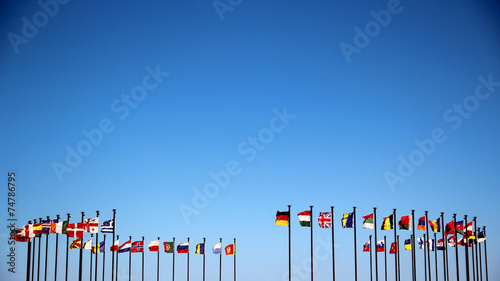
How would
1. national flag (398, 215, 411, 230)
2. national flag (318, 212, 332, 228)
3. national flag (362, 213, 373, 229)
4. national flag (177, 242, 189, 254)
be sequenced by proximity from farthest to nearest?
1. national flag (177, 242, 189, 254)
2. national flag (398, 215, 411, 230)
3. national flag (362, 213, 373, 229)
4. national flag (318, 212, 332, 228)

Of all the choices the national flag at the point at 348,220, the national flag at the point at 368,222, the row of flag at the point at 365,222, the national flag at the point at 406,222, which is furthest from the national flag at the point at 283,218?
the national flag at the point at 406,222

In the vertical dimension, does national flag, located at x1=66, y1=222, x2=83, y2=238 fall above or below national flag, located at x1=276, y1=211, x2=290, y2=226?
below

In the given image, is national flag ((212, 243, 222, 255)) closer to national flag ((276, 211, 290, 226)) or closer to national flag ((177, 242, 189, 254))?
national flag ((177, 242, 189, 254))

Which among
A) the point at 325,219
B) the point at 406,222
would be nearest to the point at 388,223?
the point at 406,222

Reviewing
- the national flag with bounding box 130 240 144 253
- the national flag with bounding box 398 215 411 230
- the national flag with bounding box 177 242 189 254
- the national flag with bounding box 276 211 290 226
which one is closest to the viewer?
the national flag with bounding box 276 211 290 226

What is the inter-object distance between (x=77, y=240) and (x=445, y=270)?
119 feet

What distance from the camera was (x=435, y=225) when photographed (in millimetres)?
51938

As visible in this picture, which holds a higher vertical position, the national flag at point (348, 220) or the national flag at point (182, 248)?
the national flag at point (348, 220)

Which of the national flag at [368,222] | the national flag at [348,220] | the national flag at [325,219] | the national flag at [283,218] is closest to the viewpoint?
the national flag at [283,218]

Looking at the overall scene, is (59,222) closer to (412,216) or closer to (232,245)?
(232,245)

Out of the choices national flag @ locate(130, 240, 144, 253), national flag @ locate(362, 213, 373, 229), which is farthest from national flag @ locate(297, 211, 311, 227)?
A: national flag @ locate(130, 240, 144, 253)

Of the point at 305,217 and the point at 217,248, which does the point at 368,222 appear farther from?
the point at 217,248

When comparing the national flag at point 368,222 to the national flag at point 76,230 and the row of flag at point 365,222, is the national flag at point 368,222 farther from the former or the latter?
the national flag at point 76,230

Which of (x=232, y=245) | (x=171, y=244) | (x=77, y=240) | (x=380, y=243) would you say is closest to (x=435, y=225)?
(x=380, y=243)
